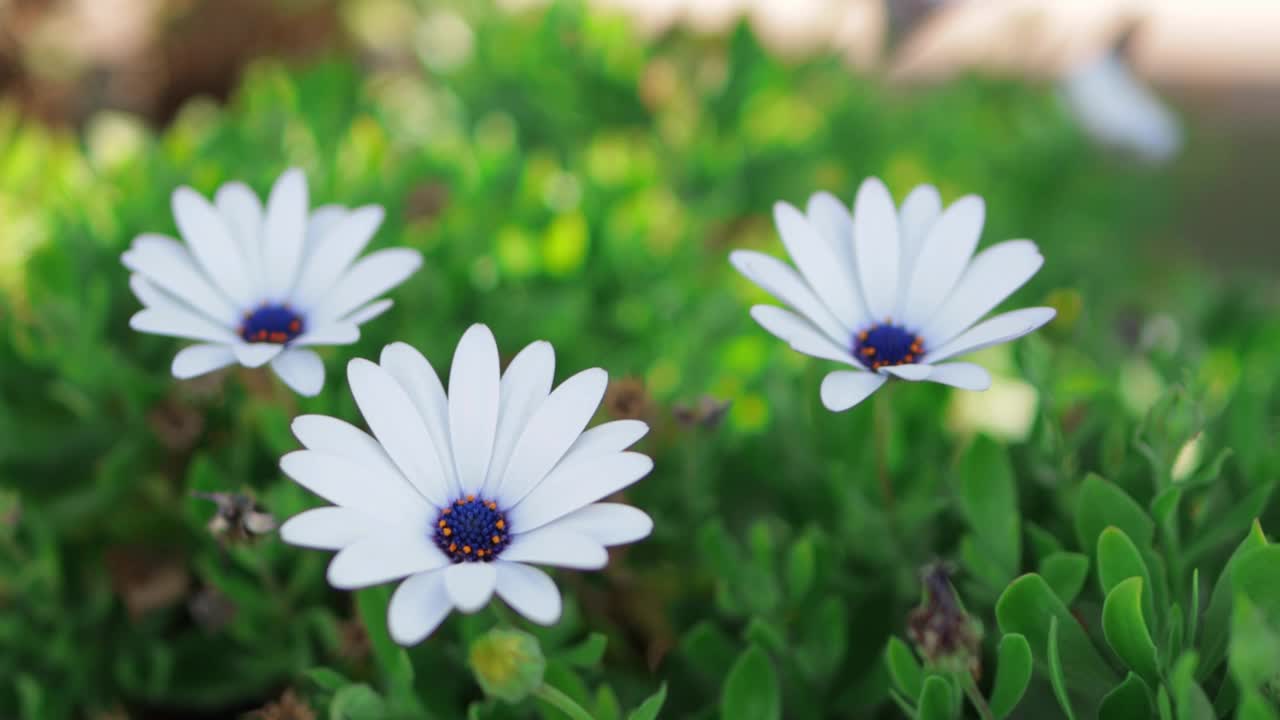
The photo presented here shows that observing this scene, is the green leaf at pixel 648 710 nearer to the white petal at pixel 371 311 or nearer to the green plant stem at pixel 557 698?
the green plant stem at pixel 557 698

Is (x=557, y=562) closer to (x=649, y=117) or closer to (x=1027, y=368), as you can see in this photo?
(x=1027, y=368)

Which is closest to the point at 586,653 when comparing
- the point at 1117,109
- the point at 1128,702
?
the point at 1128,702

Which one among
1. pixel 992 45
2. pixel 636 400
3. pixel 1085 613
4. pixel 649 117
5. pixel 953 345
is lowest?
pixel 1085 613

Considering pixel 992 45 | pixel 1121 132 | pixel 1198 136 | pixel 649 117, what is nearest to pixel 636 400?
pixel 649 117

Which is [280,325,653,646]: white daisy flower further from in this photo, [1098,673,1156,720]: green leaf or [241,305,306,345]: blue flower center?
[1098,673,1156,720]: green leaf

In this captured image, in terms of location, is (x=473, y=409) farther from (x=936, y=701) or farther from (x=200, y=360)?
(x=936, y=701)

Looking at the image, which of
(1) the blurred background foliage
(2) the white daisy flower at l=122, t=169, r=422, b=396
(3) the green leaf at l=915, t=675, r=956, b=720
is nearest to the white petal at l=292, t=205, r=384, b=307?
(2) the white daisy flower at l=122, t=169, r=422, b=396
